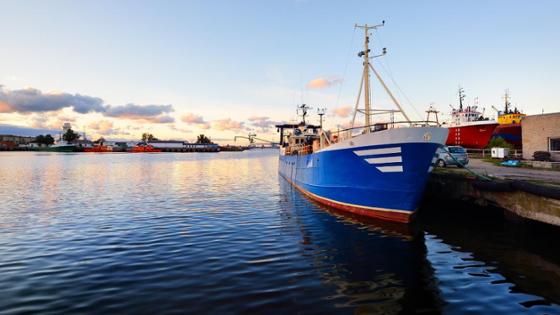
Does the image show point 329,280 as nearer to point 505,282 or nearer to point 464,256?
point 505,282

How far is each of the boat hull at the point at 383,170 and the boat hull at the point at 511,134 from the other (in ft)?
143

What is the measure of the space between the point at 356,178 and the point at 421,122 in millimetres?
4276

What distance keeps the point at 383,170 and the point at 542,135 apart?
80.8 ft

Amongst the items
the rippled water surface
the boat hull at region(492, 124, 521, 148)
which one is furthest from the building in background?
the boat hull at region(492, 124, 521, 148)

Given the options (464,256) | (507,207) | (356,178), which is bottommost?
(464,256)

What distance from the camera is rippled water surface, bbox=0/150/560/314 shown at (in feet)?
25.5

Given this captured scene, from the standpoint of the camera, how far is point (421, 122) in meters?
14.9

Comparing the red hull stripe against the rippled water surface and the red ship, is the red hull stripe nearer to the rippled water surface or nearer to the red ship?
the rippled water surface

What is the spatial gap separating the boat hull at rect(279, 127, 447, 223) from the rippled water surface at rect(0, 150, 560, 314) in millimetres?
1038

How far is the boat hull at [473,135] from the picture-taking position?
50188 millimetres

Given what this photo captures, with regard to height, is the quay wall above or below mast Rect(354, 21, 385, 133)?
below

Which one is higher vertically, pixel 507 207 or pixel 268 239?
pixel 507 207

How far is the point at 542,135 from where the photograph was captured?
29594 mm

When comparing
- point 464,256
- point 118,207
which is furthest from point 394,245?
point 118,207
